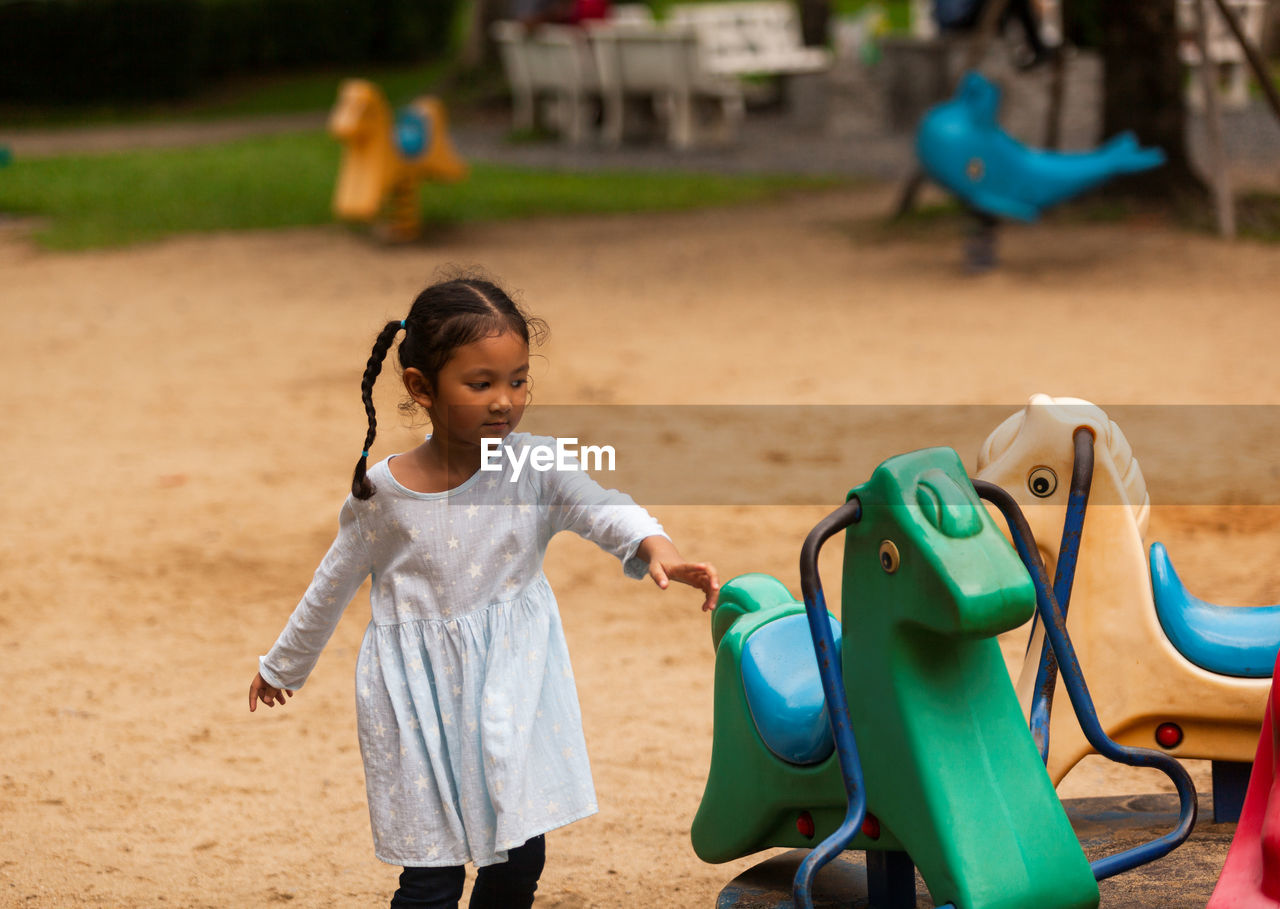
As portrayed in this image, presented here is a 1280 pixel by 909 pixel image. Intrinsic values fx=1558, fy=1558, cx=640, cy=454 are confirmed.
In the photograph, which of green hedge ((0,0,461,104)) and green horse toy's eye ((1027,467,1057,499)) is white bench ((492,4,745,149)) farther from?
green horse toy's eye ((1027,467,1057,499))

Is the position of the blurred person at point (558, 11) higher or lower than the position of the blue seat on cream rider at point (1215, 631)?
lower

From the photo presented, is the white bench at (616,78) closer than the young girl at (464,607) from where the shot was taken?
No

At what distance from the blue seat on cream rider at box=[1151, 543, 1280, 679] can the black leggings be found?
43.2 inches

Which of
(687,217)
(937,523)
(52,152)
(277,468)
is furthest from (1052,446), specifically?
(52,152)

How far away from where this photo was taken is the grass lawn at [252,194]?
11406mm

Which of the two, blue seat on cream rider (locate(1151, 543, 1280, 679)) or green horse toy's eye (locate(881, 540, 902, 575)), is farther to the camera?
blue seat on cream rider (locate(1151, 543, 1280, 679))

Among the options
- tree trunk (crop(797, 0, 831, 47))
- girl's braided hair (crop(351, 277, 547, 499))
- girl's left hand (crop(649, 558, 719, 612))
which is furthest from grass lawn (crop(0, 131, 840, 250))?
girl's left hand (crop(649, 558, 719, 612))

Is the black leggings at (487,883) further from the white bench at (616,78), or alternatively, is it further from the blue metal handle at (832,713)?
the white bench at (616,78)

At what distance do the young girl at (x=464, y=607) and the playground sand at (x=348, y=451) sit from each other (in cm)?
66

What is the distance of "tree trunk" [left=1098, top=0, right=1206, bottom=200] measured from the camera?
31.5 feet

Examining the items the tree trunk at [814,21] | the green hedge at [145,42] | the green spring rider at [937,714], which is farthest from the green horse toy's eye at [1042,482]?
the green hedge at [145,42]

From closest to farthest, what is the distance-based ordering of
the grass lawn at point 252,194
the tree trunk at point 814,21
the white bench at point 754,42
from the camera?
the grass lawn at point 252,194 → the white bench at point 754,42 → the tree trunk at point 814,21

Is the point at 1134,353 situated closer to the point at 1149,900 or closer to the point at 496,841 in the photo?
the point at 1149,900

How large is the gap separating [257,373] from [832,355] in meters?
2.64
